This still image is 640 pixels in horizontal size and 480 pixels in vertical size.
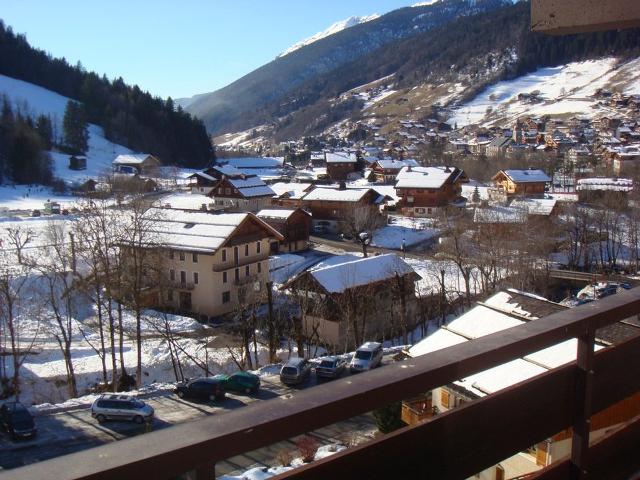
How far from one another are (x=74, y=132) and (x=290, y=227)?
118ft

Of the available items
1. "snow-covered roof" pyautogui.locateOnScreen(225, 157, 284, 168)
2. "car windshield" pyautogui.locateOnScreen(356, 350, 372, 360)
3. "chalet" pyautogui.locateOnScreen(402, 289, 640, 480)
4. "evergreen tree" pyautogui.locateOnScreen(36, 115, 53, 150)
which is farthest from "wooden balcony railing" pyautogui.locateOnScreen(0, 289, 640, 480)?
"snow-covered roof" pyautogui.locateOnScreen(225, 157, 284, 168)

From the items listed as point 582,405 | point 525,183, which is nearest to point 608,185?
point 525,183

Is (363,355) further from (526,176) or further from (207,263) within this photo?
(526,176)

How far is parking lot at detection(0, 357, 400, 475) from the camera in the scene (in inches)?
299

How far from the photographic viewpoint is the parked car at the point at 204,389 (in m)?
10.1

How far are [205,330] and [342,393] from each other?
14995 millimetres

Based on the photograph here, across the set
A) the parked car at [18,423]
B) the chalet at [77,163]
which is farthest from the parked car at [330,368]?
the chalet at [77,163]

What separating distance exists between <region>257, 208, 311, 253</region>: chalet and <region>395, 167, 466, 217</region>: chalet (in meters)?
8.85

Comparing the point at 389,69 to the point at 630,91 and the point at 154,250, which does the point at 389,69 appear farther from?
the point at 154,250

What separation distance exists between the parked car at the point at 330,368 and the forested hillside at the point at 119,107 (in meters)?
52.9

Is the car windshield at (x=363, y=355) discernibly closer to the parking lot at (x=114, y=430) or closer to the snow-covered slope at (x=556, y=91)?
the parking lot at (x=114, y=430)

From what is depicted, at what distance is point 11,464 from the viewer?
7711 millimetres

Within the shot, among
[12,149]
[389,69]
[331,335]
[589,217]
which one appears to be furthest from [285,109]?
[331,335]

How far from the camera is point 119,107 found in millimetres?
63094
